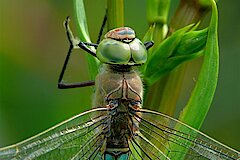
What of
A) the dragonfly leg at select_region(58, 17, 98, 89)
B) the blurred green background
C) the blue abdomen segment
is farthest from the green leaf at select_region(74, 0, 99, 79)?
the blurred green background

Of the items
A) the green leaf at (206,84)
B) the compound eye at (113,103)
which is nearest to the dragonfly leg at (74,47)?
the compound eye at (113,103)

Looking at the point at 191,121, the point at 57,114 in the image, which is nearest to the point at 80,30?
the point at 191,121

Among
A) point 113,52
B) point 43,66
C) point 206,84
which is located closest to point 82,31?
point 113,52

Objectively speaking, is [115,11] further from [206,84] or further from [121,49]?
[206,84]

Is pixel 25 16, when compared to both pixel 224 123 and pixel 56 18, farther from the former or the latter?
pixel 224 123

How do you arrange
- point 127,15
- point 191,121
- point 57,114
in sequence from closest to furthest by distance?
point 191,121 < point 57,114 < point 127,15
